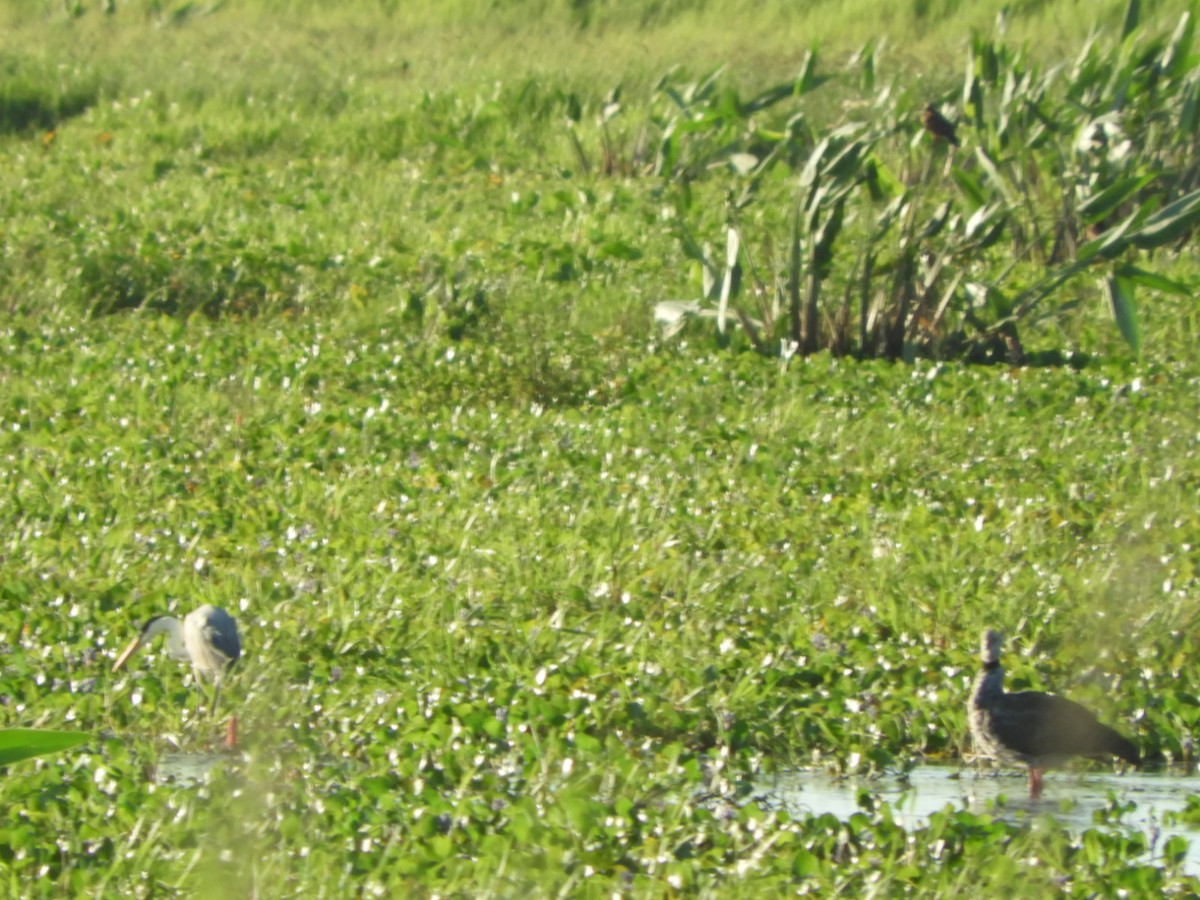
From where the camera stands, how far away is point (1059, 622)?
5.02 metres

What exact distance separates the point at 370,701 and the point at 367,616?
635mm

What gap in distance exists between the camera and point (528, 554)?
18.1 ft

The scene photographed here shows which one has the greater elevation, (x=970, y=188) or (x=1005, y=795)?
(x=970, y=188)

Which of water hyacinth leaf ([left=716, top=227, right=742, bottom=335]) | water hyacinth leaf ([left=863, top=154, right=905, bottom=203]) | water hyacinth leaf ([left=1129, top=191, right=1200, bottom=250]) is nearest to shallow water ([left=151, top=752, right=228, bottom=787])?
water hyacinth leaf ([left=716, top=227, right=742, bottom=335])

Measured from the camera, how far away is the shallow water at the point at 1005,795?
3820 millimetres

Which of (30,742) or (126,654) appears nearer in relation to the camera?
(30,742)

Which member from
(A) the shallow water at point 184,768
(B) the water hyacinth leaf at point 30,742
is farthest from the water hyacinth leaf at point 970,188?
(B) the water hyacinth leaf at point 30,742

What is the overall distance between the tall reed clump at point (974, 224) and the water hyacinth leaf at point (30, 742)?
515cm

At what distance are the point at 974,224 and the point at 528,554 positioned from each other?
127 inches

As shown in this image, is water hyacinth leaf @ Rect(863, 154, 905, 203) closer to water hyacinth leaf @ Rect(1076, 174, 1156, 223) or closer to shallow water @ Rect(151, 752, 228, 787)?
water hyacinth leaf @ Rect(1076, 174, 1156, 223)

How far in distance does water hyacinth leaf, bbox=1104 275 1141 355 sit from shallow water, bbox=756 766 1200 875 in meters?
3.13

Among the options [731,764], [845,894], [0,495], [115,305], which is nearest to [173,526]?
[0,495]

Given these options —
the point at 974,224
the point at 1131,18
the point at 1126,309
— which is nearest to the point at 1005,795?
the point at 1126,309

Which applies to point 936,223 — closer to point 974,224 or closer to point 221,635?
point 974,224
